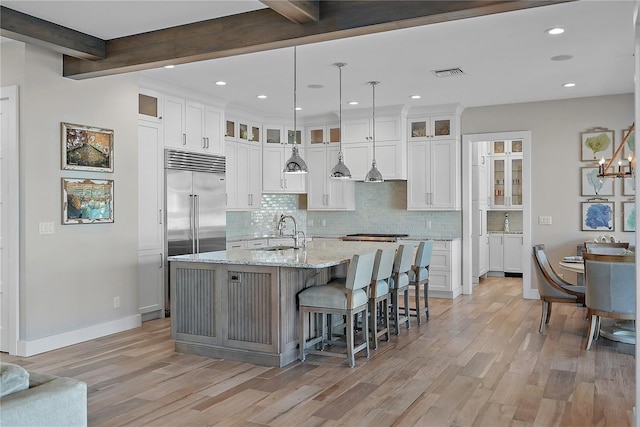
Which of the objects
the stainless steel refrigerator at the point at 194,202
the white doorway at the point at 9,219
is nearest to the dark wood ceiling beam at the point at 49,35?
the white doorway at the point at 9,219

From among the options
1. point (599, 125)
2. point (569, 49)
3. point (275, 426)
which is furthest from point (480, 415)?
point (599, 125)

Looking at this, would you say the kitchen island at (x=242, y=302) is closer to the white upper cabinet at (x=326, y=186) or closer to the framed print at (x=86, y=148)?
the framed print at (x=86, y=148)

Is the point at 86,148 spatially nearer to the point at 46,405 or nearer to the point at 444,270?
the point at 46,405

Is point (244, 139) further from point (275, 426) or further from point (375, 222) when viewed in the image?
point (275, 426)

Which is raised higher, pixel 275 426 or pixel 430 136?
pixel 430 136

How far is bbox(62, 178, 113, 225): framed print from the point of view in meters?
4.90

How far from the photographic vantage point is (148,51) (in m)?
4.53

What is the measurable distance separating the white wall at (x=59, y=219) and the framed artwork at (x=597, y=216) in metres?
5.70

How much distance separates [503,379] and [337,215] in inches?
205

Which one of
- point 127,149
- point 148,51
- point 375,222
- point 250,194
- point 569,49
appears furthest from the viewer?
point 375,222

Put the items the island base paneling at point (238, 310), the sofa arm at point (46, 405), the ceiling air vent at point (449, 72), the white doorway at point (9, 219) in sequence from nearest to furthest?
1. the sofa arm at point (46, 405)
2. the island base paneling at point (238, 310)
3. the white doorway at point (9, 219)
4. the ceiling air vent at point (449, 72)

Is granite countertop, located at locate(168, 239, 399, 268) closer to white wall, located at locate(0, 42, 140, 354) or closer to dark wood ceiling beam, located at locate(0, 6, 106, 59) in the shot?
white wall, located at locate(0, 42, 140, 354)

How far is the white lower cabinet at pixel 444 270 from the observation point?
750 cm

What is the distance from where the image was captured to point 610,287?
4.56 m
